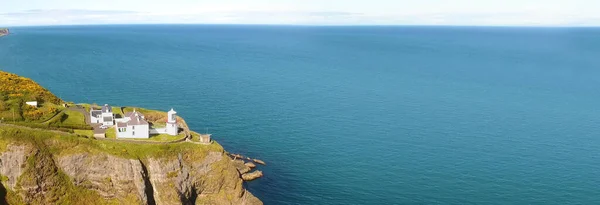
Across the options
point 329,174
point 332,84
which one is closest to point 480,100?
point 332,84

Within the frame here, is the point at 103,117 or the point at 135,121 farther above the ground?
the point at 135,121

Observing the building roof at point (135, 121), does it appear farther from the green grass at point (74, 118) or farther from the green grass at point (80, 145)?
the green grass at point (74, 118)

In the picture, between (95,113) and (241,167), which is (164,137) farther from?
(241,167)

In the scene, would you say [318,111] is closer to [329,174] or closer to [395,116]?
[395,116]

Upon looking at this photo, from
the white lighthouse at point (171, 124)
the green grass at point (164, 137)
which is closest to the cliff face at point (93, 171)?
the green grass at point (164, 137)

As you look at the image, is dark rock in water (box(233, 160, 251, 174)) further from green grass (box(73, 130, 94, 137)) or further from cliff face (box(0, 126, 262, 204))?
green grass (box(73, 130, 94, 137))

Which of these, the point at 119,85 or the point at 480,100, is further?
the point at 119,85

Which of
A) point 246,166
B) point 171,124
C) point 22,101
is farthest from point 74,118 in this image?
point 246,166

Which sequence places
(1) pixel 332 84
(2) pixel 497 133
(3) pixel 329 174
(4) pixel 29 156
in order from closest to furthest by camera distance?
(4) pixel 29 156 → (3) pixel 329 174 → (2) pixel 497 133 → (1) pixel 332 84
